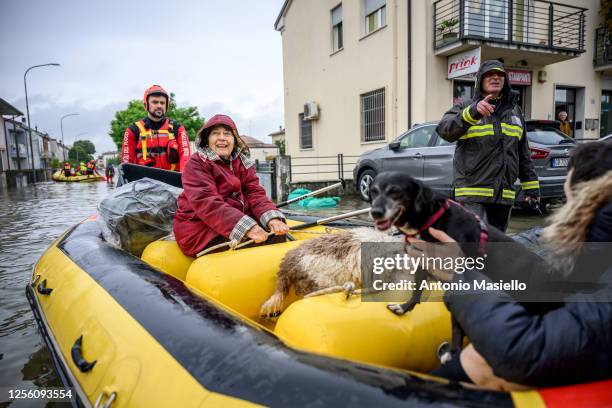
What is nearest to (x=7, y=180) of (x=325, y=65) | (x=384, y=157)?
(x=325, y=65)

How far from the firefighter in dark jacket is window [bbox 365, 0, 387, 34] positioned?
1022 centimetres

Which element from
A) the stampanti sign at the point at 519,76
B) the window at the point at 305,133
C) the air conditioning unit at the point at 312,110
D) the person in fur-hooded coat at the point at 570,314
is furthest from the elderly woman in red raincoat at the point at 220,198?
the window at the point at 305,133

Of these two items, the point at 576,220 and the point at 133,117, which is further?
the point at 133,117

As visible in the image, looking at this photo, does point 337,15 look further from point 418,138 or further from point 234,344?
point 234,344

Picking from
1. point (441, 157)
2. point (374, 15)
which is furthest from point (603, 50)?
point (441, 157)

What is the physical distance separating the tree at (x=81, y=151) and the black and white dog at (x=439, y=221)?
93.5 meters

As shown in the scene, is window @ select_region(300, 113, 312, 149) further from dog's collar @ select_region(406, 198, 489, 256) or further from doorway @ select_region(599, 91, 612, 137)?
dog's collar @ select_region(406, 198, 489, 256)

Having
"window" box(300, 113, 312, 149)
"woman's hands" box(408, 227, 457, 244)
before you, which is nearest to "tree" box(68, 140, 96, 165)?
"window" box(300, 113, 312, 149)

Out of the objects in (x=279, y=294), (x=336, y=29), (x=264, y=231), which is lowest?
(x=279, y=294)

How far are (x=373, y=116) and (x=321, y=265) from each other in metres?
11.6

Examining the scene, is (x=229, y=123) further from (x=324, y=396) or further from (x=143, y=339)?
(x=324, y=396)

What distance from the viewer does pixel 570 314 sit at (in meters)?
1.20

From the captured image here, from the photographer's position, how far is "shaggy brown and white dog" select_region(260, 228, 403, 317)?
2309 millimetres

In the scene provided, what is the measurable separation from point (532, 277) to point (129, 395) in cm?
165
